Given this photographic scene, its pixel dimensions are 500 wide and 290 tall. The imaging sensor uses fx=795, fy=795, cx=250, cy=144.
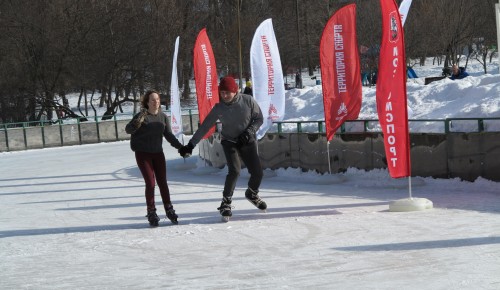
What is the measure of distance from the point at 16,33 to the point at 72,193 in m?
30.8

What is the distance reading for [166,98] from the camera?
40750 mm

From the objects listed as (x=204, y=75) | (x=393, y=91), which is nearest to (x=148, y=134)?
(x=393, y=91)

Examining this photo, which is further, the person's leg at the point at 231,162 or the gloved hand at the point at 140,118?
the person's leg at the point at 231,162

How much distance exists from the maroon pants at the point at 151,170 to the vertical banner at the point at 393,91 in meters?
2.62

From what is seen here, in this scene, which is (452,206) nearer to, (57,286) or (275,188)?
(275,188)

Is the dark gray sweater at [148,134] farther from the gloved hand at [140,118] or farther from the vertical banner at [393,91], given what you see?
the vertical banner at [393,91]

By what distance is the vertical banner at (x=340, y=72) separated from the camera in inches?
500

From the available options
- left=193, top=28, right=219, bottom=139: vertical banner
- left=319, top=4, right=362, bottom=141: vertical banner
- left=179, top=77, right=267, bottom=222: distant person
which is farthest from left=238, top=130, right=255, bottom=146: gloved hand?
left=193, top=28, right=219, bottom=139: vertical banner

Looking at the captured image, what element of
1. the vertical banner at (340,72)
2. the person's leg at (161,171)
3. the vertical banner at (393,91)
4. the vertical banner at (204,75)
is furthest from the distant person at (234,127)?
the vertical banner at (204,75)

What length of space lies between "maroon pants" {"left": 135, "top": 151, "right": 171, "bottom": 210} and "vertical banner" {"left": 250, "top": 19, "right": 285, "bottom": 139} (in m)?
5.74

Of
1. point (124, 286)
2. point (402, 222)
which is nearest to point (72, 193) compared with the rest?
point (402, 222)

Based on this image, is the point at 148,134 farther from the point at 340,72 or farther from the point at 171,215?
the point at 340,72

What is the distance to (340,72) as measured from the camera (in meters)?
12.7

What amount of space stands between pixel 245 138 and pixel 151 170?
110cm
